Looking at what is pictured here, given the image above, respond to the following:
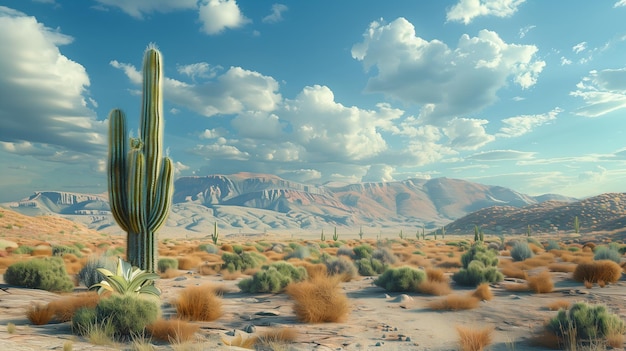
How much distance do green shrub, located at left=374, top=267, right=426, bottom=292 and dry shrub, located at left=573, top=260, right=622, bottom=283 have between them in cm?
588

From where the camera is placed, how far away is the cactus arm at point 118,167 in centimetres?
1146

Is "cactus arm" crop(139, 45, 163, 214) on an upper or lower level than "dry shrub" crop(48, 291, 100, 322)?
upper

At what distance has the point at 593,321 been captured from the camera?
26.3 feet

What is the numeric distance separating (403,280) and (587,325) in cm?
635

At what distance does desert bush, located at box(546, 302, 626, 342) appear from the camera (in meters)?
7.84

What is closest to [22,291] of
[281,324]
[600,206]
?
[281,324]

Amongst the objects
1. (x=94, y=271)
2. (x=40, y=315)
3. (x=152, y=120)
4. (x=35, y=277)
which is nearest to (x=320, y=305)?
(x=40, y=315)

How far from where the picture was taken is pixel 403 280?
13906mm

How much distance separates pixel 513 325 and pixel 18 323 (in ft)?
33.9

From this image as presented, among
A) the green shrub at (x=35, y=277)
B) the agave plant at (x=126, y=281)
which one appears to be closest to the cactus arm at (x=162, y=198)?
the agave plant at (x=126, y=281)

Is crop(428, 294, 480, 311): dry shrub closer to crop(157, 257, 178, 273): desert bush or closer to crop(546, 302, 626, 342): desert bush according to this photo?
crop(546, 302, 626, 342): desert bush

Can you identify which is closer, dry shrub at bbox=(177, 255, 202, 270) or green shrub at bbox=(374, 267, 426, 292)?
green shrub at bbox=(374, 267, 426, 292)

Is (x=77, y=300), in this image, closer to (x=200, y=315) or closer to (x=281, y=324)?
(x=200, y=315)

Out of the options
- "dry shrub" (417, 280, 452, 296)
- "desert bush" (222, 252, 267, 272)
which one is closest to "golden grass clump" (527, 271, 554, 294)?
"dry shrub" (417, 280, 452, 296)
